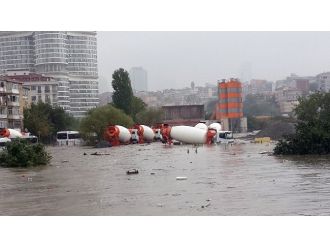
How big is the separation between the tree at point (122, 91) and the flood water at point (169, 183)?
1.24 meters

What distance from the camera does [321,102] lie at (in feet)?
42.4

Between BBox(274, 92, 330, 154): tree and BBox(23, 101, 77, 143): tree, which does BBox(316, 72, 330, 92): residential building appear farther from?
BBox(23, 101, 77, 143): tree

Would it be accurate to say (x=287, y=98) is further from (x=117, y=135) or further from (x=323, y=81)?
(x=117, y=135)

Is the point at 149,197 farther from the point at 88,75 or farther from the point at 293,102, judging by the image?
the point at 293,102

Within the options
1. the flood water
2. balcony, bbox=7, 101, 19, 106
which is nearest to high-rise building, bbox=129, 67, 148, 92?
the flood water

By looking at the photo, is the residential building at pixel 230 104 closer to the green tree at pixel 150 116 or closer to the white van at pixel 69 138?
the green tree at pixel 150 116

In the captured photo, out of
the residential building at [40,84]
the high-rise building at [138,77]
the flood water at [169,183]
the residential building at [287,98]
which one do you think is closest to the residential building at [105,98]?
the residential building at [40,84]

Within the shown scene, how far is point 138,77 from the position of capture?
10.8 meters

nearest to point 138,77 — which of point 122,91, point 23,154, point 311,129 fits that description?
point 122,91

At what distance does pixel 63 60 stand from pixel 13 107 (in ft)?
5.93

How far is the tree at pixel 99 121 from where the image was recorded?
12.6 m

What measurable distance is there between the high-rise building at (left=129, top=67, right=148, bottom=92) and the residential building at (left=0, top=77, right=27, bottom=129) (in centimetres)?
253

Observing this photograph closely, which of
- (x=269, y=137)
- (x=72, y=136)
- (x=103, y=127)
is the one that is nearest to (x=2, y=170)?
(x=72, y=136)
